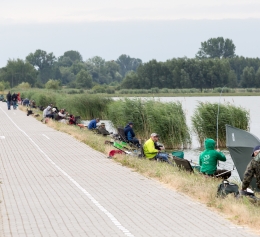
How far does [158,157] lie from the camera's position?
1939cm

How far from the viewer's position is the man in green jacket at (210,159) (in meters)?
15.3

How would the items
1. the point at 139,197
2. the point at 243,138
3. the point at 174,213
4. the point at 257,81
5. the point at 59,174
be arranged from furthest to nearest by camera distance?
the point at 257,81
the point at 59,174
the point at 243,138
the point at 139,197
the point at 174,213

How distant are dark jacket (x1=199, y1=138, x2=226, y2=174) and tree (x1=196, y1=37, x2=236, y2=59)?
459ft

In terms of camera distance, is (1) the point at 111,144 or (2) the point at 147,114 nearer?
Answer: (1) the point at 111,144

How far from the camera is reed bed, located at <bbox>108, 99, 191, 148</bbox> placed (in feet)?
104

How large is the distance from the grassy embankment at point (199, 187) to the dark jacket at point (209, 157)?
11.1 inches

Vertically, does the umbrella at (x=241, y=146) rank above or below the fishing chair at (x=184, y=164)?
above

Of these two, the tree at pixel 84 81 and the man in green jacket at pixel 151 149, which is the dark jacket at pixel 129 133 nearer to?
the man in green jacket at pixel 151 149

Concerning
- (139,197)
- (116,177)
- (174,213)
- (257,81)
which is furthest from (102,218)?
(257,81)

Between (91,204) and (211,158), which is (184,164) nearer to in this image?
(211,158)

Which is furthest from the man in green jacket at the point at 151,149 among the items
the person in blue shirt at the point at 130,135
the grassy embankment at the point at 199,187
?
the person in blue shirt at the point at 130,135

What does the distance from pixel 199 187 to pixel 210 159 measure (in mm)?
2535

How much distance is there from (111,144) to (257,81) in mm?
95234

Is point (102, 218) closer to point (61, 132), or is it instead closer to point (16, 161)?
point (16, 161)
